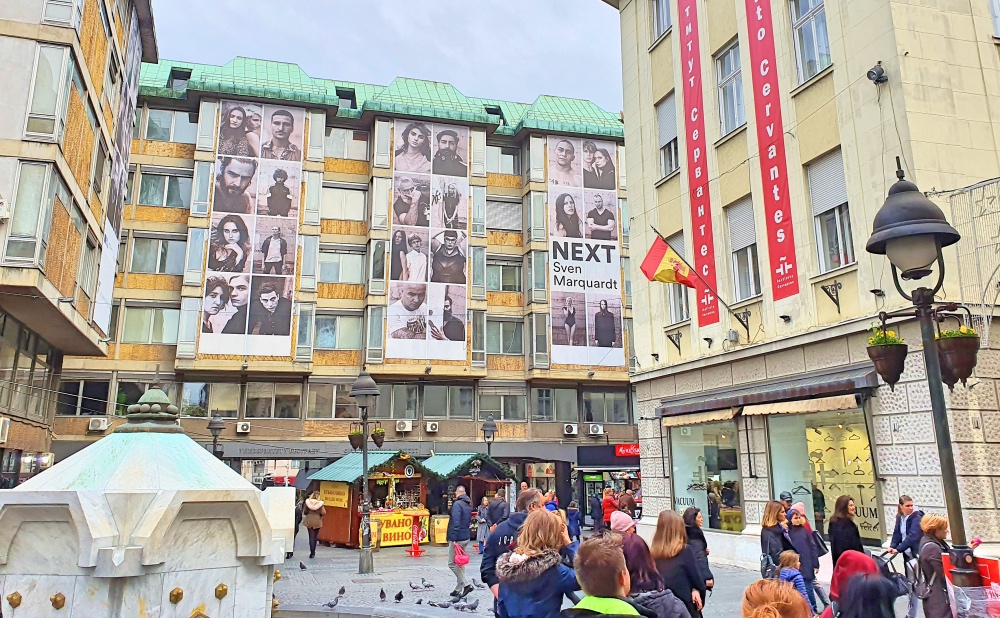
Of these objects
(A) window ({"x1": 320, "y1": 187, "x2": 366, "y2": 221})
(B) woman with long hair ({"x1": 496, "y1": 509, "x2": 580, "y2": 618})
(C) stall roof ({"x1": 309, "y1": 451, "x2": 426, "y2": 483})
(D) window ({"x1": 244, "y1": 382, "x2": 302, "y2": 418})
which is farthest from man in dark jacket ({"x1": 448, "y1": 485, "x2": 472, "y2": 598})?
(A) window ({"x1": 320, "y1": 187, "x2": 366, "y2": 221})

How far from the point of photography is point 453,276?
36.8 m

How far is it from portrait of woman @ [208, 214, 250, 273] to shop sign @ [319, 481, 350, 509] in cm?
1384

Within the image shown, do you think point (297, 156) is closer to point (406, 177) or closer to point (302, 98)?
point (302, 98)

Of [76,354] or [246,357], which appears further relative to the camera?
[246,357]

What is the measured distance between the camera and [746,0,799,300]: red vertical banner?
14156 millimetres

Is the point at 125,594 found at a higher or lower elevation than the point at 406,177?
lower

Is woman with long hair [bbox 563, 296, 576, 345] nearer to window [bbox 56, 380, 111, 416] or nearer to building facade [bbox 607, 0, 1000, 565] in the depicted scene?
building facade [bbox 607, 0, 1000, 565]

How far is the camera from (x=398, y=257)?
119 feet

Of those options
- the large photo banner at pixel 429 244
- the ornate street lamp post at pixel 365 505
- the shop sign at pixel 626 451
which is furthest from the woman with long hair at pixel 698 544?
the shop sign at pixel 626 451

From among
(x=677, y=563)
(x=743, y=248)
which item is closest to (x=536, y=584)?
(x=677, y=563)

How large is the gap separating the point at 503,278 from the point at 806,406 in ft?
88.1

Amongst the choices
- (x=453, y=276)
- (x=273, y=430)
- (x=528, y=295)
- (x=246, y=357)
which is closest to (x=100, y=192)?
(x=246, y=357)

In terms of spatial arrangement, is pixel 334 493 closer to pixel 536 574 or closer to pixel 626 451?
pixel 626 451

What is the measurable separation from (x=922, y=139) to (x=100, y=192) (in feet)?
77.3
